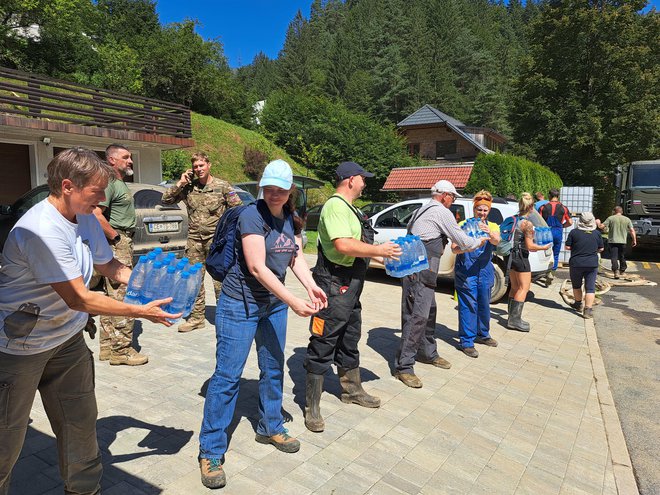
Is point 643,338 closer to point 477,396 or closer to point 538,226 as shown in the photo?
point 538,226

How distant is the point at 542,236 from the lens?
273 inches

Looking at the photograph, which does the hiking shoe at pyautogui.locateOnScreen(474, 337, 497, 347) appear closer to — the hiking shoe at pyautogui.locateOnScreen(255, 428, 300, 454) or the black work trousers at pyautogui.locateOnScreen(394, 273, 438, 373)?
the black work trousers at pyautogui.locateOnScreen(394, 273, 438, 373)

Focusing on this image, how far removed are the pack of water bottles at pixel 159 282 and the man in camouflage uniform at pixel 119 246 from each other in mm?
2119

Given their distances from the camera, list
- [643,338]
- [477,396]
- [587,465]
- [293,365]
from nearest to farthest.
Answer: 1. [587,465]
2. [477,396]
3. [293,365]
4. [643,338]

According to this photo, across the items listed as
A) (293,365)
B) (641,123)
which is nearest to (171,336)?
(293,365)

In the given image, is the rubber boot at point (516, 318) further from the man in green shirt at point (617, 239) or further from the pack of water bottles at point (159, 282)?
the man in green shirt at point (617, 239)

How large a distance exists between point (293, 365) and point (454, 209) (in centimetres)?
531

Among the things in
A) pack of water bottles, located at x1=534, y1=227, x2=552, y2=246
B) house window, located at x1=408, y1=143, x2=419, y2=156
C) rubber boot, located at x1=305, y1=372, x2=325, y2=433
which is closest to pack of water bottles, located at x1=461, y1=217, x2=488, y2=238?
pack of water bottles, located at x1=534, y1=227, x2=552, y2=246

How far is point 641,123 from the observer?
1137 inches

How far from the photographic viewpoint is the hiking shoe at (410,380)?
14.3 feet

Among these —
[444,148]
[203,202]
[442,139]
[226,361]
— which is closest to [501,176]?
[203,202]

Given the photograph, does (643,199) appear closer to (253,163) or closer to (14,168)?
(14,168)

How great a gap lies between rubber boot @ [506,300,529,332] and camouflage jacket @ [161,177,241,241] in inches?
174

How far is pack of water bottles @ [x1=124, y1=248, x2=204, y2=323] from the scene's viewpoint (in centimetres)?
225
